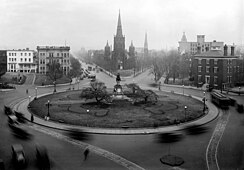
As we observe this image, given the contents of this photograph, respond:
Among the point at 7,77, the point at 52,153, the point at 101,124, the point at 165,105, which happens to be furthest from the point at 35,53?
the point at 52,153

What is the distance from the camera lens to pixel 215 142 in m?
24.7

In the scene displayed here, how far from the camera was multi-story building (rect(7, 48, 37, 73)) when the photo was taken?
78625 mm

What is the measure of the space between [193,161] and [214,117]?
1575cm

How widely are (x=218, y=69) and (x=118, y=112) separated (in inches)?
1375

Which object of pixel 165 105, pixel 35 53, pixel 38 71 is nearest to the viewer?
pixel 165 105

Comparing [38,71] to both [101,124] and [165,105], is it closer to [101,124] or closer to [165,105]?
[165,105]

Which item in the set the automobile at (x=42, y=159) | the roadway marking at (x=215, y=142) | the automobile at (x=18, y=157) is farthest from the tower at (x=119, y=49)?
the automobile at (x=18, y=157)

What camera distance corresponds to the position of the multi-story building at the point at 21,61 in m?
78.6

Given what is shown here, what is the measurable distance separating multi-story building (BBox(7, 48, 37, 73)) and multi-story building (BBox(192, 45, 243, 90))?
44453 mm

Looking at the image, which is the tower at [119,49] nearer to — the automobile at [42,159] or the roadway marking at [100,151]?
the roadway marking at [100,151]

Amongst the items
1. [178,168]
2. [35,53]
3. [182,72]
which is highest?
[35,53]

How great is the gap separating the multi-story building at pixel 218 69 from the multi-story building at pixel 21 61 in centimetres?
4445

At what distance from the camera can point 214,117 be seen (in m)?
34.6

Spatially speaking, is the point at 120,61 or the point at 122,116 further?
the point at 120,61
